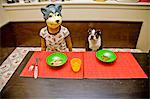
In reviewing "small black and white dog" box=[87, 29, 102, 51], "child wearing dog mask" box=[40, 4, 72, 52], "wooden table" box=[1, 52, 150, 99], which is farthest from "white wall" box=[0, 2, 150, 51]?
"wooden table" box=[1, 52, 150, 99]

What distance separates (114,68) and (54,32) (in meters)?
0.72

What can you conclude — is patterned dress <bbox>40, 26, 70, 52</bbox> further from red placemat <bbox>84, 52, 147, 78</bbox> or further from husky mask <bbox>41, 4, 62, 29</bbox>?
red placemat <bbox>84, 52, 147, 78</bbox>

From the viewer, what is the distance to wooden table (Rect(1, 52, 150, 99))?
104 centimetres

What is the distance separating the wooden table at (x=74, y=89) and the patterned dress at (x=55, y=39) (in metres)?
0.65

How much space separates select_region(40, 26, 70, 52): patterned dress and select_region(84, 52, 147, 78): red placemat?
46cm

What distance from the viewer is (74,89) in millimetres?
1090

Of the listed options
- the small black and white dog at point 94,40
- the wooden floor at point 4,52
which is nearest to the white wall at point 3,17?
the wooden floor at point 4,52

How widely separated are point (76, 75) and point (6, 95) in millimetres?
437

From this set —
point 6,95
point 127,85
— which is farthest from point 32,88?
point 127,85

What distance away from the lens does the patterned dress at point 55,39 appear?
5.82 feet

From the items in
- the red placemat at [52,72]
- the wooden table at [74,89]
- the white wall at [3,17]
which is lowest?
the wooden table at [74,89]

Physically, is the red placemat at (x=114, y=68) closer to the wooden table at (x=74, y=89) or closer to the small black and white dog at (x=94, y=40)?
the wooden table at (x=74, y=89)

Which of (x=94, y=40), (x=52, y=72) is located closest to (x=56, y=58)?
(x=52, y=72)

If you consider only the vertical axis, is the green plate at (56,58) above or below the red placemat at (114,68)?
above
